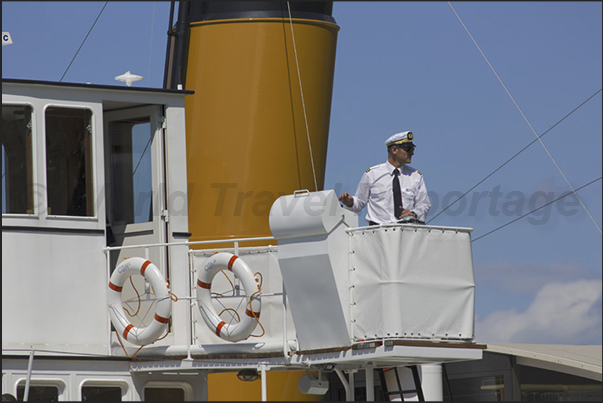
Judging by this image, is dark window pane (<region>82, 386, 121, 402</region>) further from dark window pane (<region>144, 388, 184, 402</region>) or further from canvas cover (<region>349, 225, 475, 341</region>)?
canvas cover (<region>349, 225, 475, 341</region>)

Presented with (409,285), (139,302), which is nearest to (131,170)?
(139,302)

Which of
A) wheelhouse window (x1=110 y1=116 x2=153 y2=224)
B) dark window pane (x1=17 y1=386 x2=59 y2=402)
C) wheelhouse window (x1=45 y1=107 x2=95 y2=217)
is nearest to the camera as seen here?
dark window pane (x1=17 y1=386 x2=59 y2=402)

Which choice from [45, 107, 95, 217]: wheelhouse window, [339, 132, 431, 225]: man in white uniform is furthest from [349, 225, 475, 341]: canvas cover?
[45, 107, 95, 217]: wheelhouse window

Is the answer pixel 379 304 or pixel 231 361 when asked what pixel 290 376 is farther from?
pixel 379 304

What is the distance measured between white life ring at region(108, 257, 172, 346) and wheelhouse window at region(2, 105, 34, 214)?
43.6 inches

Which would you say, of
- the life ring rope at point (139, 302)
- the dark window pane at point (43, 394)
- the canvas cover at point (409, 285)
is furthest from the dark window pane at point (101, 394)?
the canvas cover at point (409, 285)

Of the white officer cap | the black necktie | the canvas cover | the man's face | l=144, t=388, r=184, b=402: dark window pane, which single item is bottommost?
l=144, t=388, r=184, b=402: dark window pane

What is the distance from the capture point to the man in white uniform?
10.4 m

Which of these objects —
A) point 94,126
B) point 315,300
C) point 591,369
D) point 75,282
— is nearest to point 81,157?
point 94,126

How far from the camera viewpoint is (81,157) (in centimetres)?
1149

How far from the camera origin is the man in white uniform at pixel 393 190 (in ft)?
34.0

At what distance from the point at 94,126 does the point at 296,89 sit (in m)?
4.22

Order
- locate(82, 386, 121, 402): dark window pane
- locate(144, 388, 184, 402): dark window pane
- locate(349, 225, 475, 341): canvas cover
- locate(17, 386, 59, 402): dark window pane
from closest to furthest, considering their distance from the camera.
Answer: locate(349, 225, 475, 341): canvas cover → locate(17, 386, 59, 402): dark window pane → locate(82, 386, 121, 402): dark window pane → locate(144, 388, 184, 402): dark window pane

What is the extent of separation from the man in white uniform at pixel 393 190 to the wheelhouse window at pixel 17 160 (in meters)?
3.14
